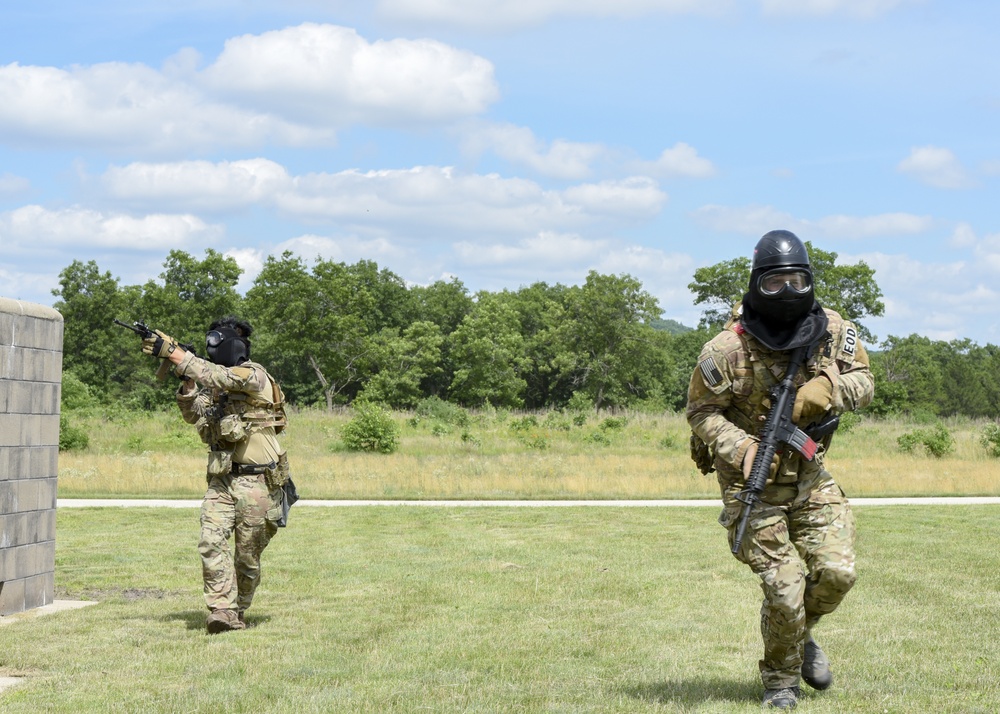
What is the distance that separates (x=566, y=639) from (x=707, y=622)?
1.28 metres

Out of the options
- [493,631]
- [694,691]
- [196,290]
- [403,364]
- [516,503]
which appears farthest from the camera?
[403,364]

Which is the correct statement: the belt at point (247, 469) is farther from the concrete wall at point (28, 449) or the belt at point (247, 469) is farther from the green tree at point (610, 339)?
the green tree at point (610, 339)

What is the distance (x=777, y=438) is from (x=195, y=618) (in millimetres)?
5494

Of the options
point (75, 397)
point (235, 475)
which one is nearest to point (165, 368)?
point (235, 475)

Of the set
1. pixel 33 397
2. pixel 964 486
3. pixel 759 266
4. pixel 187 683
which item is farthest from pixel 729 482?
pixel 964 486

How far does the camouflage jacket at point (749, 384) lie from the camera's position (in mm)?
5656

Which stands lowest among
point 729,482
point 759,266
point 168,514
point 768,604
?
point 168,514

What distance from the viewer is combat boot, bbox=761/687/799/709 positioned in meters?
5.57

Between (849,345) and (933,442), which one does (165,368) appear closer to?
(849,345)

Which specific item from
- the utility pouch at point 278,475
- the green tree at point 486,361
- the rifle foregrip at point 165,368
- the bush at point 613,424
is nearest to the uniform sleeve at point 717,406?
the utility pouch at point 278,475

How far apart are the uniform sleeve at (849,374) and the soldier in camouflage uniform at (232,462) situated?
4.49m

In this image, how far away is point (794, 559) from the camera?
18.6ft

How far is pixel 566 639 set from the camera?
25.3 ft

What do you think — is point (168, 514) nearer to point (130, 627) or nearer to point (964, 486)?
point (130, 627)
